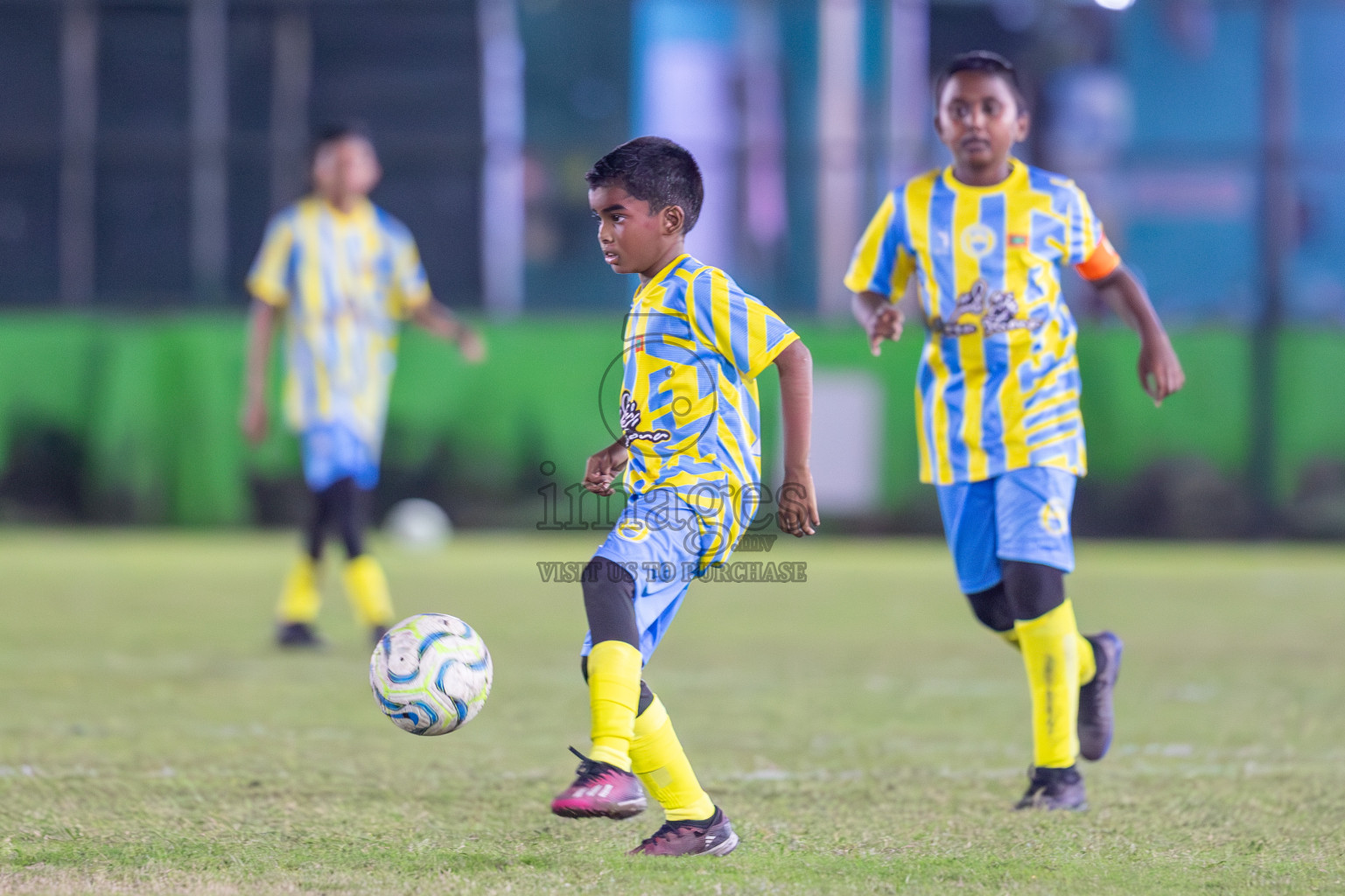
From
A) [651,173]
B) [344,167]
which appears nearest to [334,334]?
[344,167]

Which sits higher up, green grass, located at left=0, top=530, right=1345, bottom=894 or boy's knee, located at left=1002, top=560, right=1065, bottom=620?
boy's knee, located at left=1002, top=560, right=1065, bottom=620

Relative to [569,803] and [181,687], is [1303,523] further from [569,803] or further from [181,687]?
[569,803]

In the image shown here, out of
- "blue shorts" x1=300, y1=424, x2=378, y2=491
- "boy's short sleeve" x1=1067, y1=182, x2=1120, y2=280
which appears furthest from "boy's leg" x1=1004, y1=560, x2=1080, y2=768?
"blue shorts" x1=300, y1=424, x2=378, y2=491

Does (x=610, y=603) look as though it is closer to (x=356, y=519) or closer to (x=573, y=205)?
(x=356, y=519)

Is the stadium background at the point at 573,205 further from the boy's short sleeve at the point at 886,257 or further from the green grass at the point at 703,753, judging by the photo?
the boy's short sleeve at the point at 886,257

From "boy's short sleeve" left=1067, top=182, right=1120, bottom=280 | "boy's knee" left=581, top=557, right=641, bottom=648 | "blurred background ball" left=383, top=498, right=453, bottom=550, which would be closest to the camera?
"boy's knee" left=581, top=557, right=641, bottom=648

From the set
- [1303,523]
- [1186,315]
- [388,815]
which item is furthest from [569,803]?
[1186,315]

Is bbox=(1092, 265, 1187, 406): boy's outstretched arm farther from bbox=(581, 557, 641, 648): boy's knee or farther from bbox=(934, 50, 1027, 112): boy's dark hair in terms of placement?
bbox=(581, 557, 641, 648): boy's knee

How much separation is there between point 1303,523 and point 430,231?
8.29 m

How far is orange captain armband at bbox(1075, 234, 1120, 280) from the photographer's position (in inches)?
185

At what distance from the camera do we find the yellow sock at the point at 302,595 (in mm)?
7500

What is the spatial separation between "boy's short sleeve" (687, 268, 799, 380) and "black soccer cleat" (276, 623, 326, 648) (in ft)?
13.9

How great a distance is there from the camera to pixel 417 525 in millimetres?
13680

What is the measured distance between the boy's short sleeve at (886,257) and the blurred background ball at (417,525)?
856cm
